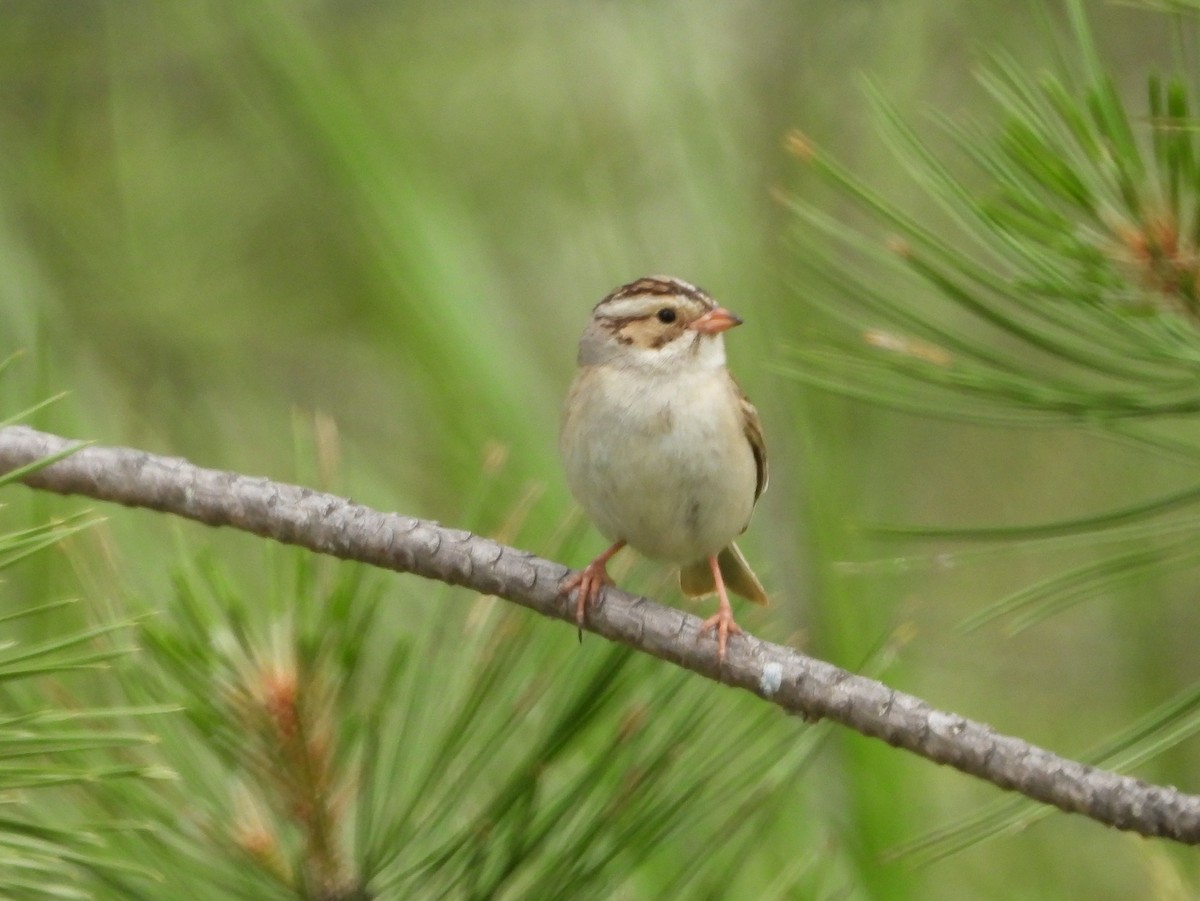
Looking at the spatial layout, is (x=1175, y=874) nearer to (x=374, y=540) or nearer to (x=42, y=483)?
(x=374, y=540)

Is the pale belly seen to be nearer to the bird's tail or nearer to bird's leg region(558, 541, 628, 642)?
the bird's tail

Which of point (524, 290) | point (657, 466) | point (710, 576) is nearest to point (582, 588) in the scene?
point (657, 466)

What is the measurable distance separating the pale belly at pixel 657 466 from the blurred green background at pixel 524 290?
0.25 feet

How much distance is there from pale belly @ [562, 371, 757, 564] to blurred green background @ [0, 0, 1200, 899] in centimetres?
8

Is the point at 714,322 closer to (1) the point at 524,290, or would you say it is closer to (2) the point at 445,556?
(2) the point at 445,556

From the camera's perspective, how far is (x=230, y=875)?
5.90 feet

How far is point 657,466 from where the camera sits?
2695mm

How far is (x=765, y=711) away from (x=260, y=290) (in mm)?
2393

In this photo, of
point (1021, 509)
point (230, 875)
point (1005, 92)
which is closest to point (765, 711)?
point (230, 875)

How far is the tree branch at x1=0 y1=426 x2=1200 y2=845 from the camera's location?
164 cm

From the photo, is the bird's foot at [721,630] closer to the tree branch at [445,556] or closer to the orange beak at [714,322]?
the tree branch at [445,556]

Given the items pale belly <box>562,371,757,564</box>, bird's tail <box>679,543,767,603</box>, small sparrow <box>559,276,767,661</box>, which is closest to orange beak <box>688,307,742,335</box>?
small sparrow <box>559,276,767,661</box>

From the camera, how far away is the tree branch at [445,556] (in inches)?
64.7

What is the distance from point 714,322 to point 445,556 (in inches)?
43.2
